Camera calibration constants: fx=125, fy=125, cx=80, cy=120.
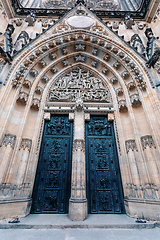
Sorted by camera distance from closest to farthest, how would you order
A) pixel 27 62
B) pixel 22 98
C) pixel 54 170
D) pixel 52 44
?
→ 1. pixel 54 170
2. pixel 22 98
3. pixel 27 62
4. pixel 52 44

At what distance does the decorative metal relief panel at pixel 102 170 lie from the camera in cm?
412

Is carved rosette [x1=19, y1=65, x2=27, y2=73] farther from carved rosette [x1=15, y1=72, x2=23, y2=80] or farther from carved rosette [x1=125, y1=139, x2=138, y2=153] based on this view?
carved rosette [x1=125, y1=139, x2=138, y2=153]

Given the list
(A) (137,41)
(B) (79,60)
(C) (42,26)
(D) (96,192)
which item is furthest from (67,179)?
(C) (42,26)

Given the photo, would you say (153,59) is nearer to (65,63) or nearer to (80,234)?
(65,63)

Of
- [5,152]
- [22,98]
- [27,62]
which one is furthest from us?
[27,62]

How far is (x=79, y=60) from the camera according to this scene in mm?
6980

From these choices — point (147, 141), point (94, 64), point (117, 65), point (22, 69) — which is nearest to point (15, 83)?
point (22, 69)

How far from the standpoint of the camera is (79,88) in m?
6.30

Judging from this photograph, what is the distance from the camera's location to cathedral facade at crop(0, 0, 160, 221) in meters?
3.90

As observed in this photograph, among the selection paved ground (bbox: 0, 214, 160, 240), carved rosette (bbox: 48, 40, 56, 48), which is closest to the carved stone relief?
carved rosette (bbox: 48, 40, 56, 48)

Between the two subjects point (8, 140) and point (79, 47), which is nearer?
point (8, 140)

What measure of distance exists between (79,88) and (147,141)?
152 inches

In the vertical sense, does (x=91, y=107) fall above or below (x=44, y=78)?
below

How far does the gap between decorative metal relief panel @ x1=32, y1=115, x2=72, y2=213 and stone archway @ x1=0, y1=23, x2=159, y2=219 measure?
378mm
